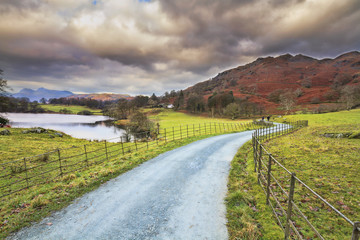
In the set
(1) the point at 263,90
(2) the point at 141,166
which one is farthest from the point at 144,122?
(1) the point at 263,90

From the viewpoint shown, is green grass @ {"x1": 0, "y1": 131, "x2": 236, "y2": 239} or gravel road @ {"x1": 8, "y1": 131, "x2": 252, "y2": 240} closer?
gravel road @ {"x1": 8, "y1": 131, "x2": 252, "y2": 240}

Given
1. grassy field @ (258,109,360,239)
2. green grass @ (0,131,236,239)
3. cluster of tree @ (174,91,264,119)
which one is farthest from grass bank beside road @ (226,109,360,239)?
cluster of tree @ (174,91,264,119)

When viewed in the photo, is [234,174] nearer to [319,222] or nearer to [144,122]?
[319,222]

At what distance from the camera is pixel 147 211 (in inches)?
228

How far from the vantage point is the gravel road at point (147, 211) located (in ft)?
15.7

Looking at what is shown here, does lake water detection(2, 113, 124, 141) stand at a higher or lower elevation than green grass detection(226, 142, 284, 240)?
lower

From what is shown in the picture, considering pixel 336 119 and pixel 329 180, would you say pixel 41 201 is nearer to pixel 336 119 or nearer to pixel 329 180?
pixel 329 180

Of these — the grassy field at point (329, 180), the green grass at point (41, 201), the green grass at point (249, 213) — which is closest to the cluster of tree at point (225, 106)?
the grassy field at point (329, 180)

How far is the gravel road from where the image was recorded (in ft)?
15.7

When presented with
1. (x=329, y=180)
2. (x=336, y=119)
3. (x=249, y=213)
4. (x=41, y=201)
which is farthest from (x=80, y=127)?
(x=336, y=119)

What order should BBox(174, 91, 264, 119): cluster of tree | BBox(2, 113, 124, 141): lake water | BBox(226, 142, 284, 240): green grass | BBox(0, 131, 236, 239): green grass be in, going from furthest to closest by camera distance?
BBox(174, 91, 264, 119): cluster of tree → BBox(2, 113, 124, 141): lake water → BBox(0, 131, 236, 239): green grass → BBox(226, 142, 284, 240): green grass

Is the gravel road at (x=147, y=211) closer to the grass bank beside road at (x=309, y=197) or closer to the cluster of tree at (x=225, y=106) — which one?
the grass bank beside road at (x=309, y=197)

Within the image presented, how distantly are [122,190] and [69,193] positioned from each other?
232cm

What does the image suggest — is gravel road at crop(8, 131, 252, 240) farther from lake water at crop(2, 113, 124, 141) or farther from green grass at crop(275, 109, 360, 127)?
lake water at crop(2, 113, 124, 141)
